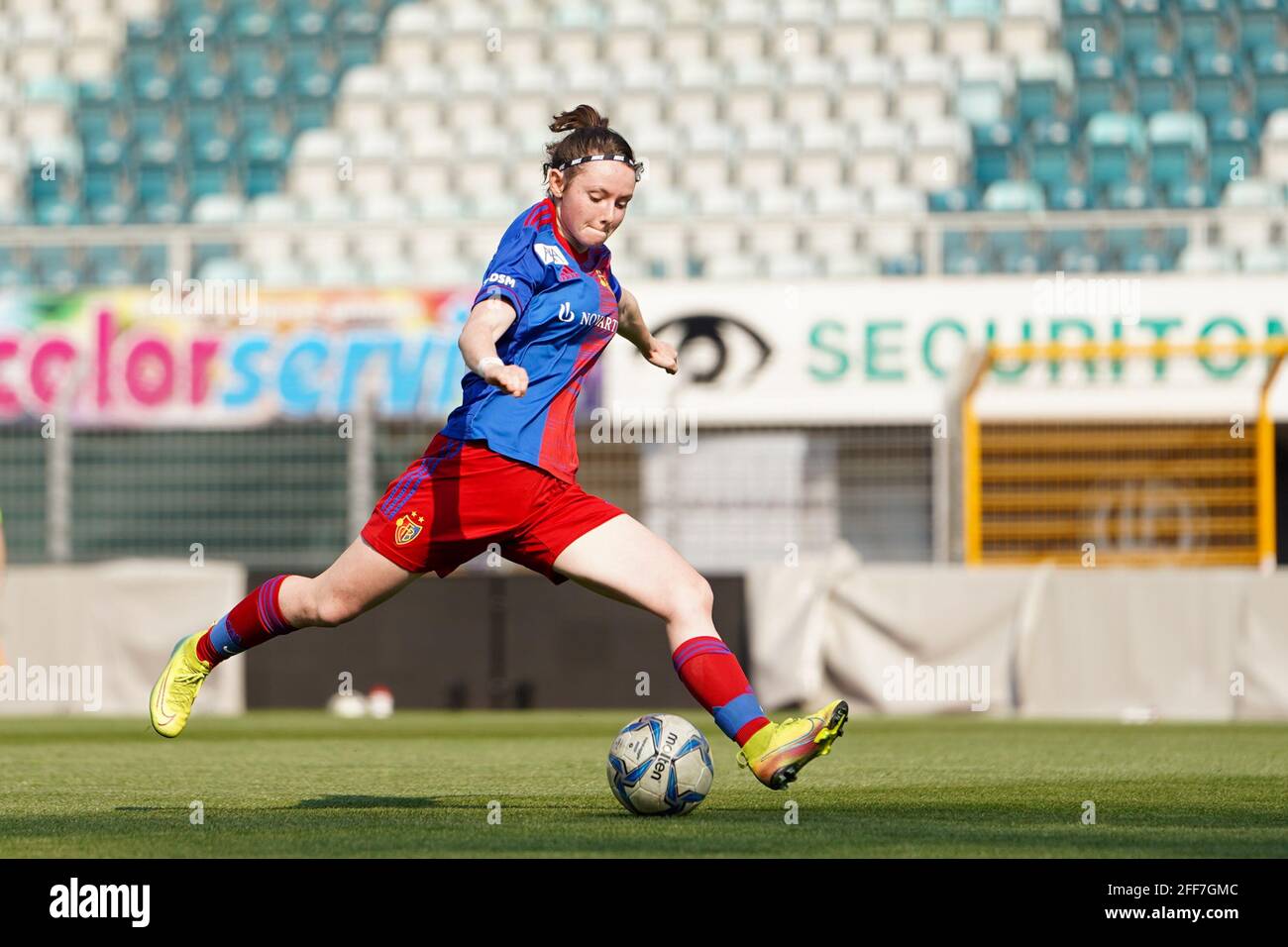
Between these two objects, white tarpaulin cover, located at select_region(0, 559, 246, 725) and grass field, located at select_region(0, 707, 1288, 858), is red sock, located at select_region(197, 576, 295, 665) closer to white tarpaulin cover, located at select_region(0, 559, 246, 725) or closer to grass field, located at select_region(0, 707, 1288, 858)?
grass field, located at select_region(0, 707, 1288, 858)

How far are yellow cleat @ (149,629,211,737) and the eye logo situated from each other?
927cm

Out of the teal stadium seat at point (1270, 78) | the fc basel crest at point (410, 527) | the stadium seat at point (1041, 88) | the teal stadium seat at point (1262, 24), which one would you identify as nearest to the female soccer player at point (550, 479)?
the fc basel crest at point (410, 527)

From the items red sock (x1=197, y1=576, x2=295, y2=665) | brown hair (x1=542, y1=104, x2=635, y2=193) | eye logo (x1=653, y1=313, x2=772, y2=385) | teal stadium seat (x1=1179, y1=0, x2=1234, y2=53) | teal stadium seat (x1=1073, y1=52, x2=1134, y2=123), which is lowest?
red sock (x1=197, y1=576, x2=295, y2=665)

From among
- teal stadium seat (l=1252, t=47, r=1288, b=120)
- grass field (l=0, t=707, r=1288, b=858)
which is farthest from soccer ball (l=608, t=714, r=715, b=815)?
teal stadium seat (l=1252, t=47, r=1288, b=120)

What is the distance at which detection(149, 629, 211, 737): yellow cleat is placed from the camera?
248 inches

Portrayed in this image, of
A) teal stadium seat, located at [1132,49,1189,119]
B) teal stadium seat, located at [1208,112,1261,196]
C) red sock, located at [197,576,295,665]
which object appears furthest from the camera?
teal stadium seat, located at [1132,49,1189,119]

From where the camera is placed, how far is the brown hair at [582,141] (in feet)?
19.3

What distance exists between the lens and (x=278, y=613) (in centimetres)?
621

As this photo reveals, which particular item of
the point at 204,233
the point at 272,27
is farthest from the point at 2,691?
the point at 272,27

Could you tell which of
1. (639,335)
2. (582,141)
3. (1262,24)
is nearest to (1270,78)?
(1262,24)

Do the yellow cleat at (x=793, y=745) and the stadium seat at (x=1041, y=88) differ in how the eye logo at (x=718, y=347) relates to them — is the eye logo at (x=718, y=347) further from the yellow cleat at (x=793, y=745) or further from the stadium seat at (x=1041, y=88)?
the yellow cleat at (x=793, y=745)

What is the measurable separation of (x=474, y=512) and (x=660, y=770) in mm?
885
